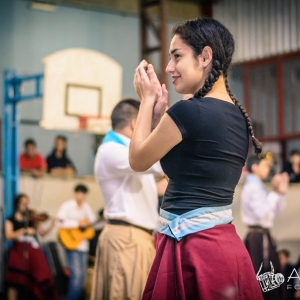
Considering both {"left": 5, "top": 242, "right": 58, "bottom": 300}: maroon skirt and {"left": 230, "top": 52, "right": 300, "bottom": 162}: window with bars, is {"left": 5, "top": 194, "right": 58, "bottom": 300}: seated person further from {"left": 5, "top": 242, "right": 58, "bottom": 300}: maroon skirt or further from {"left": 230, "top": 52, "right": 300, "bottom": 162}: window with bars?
{"left": 230, "top": 52, "right": 300, "bottom": 162}: window with bars

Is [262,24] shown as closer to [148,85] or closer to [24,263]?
[24,263]

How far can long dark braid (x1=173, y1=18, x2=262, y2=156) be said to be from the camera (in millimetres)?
1640

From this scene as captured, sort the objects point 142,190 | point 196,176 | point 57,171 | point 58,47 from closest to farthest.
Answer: point 196,176
point 142,190
point 57,171
point 58,47

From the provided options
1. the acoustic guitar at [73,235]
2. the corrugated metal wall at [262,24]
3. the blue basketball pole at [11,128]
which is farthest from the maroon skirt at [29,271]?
the corrugated metal wall at [262,24]

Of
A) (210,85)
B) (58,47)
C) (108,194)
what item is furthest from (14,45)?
(210,85)

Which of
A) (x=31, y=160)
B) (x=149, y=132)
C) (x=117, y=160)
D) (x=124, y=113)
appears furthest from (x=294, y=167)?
(x=149, y=132)

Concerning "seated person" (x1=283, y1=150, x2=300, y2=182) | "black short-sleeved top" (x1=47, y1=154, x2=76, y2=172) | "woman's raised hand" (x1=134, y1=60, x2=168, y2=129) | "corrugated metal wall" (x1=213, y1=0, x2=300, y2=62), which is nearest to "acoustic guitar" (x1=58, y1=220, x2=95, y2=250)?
"black short-sleeved top" (x1=47, y1=154, x2=76, y2=172)

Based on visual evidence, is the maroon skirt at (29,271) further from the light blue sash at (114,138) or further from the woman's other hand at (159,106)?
the woman's other hand at (159,106)

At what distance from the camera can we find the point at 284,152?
28.1 feet

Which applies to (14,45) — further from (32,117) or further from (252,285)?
(252,285)

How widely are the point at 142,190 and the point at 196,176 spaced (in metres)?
1.13

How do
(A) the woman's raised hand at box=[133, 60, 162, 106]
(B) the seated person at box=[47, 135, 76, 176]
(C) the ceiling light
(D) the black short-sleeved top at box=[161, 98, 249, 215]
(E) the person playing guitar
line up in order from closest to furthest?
(D) the black short-sleeved top at box=[161, 98, 249, 215]
(A) the woman's raised hand at box=[133, 60, 162, 106]
(E) the person playing guitar
(B) the seated person at box=[47, 135, 76, 176]
(C) the ceiling light

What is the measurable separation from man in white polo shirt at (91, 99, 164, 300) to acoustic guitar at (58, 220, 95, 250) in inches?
134

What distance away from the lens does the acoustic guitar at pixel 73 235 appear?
6.11m
